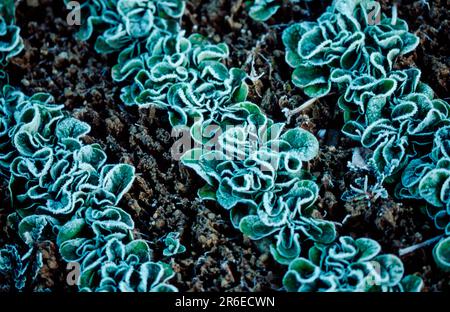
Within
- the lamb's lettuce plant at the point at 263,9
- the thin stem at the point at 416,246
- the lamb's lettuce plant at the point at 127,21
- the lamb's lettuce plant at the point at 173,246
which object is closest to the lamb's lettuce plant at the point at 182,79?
the lamb's lettuce plant at the point at 127,21

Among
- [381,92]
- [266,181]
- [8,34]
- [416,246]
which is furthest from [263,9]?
[416,246]

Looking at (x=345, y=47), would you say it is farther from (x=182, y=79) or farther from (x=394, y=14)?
(x=182, y=79)

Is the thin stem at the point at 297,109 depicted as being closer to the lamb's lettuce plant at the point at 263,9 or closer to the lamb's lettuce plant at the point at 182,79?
the lamb's lettuce plant at the point at 182,79

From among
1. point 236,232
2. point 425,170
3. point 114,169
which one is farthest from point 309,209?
point 114,169

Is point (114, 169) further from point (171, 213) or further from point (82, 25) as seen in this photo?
point (82, 25)

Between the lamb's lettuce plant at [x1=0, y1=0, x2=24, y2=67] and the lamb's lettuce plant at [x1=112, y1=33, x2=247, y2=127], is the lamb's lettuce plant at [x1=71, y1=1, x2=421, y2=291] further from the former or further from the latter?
the lamb's lettuce plant at [x1=0, y1=0, x2=24, y2=67]

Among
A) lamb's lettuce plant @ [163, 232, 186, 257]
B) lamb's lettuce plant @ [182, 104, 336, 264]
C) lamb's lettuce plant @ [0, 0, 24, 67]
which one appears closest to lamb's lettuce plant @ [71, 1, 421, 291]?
lamb's lettuce plant @ [182, 104, 336, 264]
